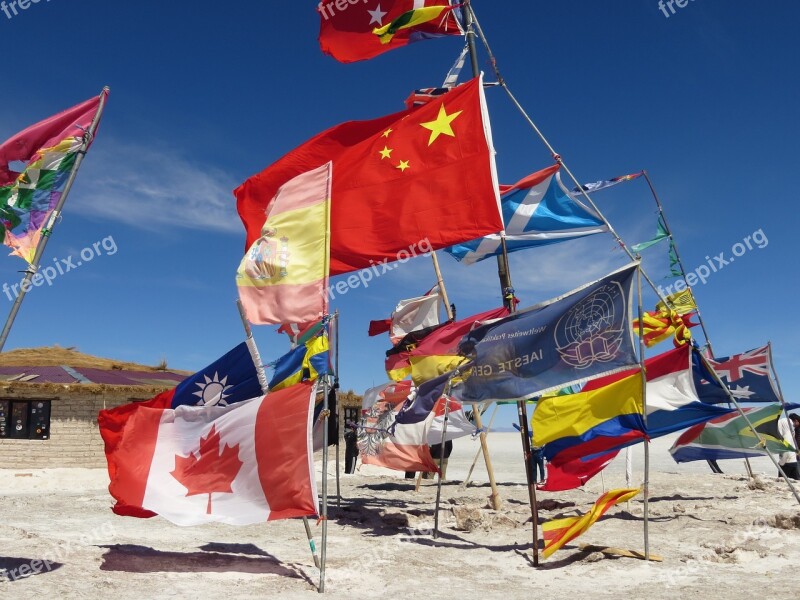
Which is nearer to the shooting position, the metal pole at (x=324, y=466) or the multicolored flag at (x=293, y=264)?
the metal pole at (x=324, y=466)

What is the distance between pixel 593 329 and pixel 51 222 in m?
7.10

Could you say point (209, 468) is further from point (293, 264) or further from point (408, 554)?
point (408, 554)

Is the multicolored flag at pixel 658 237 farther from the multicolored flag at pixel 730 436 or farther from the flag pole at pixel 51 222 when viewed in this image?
the flag pole at pixel 51 222

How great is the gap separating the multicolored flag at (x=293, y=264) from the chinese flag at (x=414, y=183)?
1301 mm

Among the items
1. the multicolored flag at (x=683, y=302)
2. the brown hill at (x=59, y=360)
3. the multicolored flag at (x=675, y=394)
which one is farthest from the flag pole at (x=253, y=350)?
the brown hill at (x=59, y=360)

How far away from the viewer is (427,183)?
10.3 m

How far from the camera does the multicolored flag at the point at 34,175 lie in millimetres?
8234

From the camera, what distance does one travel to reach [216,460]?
8375 mm

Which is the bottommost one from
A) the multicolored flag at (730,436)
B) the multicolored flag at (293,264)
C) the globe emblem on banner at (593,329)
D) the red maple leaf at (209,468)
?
the red maple leaf at (209,468)

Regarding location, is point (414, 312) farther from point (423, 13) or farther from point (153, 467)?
point (153, 467)

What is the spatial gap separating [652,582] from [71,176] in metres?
8.98

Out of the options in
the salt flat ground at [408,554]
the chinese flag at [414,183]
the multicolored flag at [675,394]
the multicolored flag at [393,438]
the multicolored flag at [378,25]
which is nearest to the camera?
the salt flat ground at [408,554]

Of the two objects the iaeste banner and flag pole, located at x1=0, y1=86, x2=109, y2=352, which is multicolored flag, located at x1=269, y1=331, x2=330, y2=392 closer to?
the iaeste banner

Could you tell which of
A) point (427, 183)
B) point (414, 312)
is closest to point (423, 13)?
point (427, 183)
